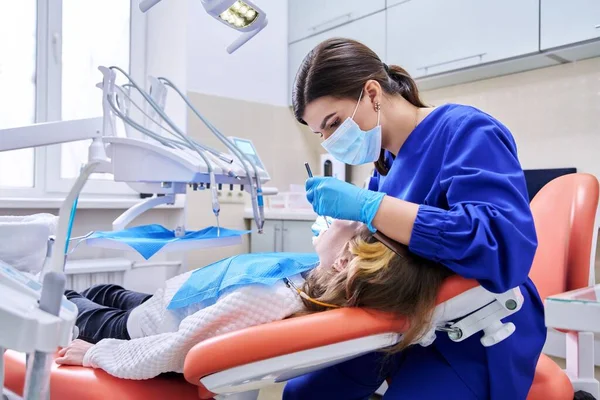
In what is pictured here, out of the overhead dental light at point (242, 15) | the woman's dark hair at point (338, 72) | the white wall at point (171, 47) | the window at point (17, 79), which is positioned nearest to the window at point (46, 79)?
the window at point (17, 79)

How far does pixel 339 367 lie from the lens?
3.98 ft

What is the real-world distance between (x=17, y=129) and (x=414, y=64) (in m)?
2.20

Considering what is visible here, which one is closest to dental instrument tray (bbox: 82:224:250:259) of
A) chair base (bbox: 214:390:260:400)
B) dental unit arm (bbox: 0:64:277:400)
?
dental unit arm (bbox: 0:64:277:400)

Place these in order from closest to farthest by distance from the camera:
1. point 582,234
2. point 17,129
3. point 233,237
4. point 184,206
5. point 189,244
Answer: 1. point 17,129
2. point 582,234
3. point 189,244
4. point 233,237
5. point 184,206

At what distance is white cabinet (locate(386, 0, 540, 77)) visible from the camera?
2342 millimetres

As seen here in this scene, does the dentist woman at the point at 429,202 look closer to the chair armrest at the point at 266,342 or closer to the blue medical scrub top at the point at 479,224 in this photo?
the blue medical scrub top at the point at 479,224

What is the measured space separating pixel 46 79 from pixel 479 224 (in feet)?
8.50

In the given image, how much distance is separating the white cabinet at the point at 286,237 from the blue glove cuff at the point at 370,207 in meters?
1.93

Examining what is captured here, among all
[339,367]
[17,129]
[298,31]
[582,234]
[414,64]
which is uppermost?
[298,31]

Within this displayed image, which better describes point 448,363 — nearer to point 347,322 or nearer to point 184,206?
point 347,322

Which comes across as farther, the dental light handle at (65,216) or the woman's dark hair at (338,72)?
the woman's dark hair at (338,72)

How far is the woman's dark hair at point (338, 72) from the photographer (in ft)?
3.92

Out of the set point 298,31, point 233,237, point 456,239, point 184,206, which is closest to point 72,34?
point 184,206

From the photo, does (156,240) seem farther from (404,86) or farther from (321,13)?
(321,13)
